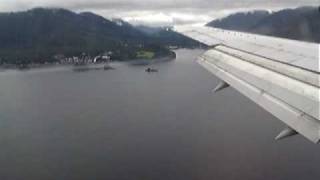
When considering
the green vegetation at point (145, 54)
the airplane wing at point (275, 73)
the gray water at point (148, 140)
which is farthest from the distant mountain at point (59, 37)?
the airplane wing at point (275, 73)

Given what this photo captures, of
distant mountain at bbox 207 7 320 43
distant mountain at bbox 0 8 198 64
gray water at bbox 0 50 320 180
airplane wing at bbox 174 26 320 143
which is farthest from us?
distant mountain at bbox 0 8 198 64

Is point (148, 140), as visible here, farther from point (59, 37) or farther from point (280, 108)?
point (59, 37)

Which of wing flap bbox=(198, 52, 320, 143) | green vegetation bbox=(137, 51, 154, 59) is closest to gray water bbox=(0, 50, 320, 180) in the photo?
wing flap bbox=(198, 52, 320, 143)

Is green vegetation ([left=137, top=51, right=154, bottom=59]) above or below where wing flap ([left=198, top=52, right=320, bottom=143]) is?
below

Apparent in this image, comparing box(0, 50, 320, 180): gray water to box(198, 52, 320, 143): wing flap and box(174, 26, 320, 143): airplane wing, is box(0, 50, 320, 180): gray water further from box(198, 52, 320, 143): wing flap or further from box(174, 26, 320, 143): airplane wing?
box(198, 52, 320, 143): wing flap

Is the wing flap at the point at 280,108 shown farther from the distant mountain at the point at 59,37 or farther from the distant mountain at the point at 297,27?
the distant mountain at the point at 59,37

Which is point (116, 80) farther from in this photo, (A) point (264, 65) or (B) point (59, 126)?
(A) point (264, 65)

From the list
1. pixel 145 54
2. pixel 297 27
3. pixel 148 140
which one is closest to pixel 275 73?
pixel 297 27
